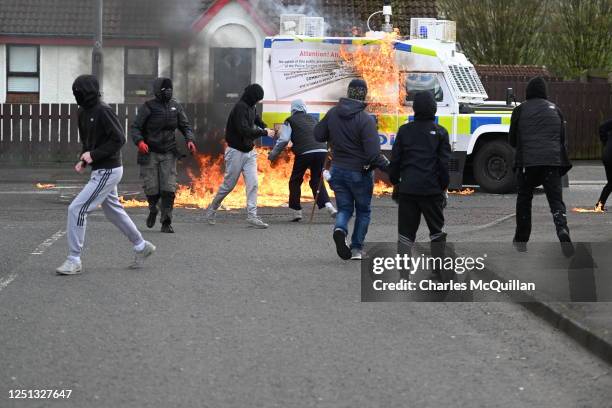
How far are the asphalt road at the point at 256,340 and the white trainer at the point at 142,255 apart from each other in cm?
15

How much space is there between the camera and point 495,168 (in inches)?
801

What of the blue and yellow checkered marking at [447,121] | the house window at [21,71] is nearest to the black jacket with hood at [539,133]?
the blue and yellow checkered marking at [447,121]

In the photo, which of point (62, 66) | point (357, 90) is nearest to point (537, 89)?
point (357, 90)

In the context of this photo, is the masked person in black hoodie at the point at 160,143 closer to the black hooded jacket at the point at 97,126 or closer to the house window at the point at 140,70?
the black hooded jacket at the point at 97,126

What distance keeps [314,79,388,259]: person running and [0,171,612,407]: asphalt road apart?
411 mm

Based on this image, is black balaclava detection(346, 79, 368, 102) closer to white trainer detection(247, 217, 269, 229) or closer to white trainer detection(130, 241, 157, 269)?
white trainer detection(130, 241, 157, 269)

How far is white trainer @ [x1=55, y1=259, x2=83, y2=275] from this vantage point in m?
11.0

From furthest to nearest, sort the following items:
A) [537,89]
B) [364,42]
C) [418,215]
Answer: [364,42]
[537,89]
[418,215]

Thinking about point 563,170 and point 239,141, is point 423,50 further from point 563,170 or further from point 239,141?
point 563,170

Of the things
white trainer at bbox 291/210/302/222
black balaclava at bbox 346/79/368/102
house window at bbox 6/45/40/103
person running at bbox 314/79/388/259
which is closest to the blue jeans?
person running at bbox 314/79/388/259

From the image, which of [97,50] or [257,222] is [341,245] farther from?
[97,50]

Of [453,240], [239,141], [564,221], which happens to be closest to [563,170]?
[564,221]

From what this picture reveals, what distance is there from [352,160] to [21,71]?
80.4ft

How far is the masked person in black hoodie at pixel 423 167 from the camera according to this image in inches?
412
